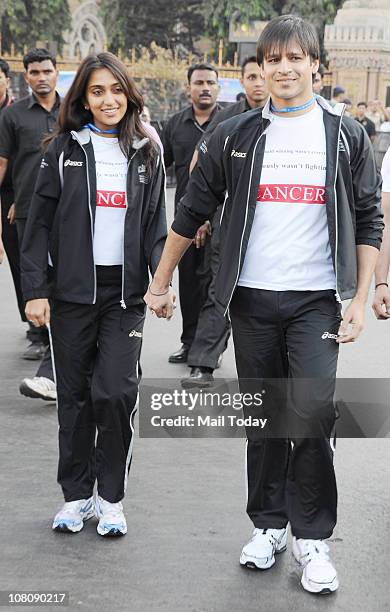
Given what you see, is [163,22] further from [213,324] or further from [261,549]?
[261,549]

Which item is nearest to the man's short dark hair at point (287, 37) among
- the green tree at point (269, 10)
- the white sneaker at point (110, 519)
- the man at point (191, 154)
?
the white sneaker at point (110, 519)

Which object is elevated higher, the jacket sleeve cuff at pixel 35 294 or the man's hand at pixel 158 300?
the man's hand at pixel 158 300

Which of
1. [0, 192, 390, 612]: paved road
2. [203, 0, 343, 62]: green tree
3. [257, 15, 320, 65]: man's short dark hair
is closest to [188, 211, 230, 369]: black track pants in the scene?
[0, 192, 390, 612]: paved road

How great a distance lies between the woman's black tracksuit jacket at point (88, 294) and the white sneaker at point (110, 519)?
0.04 m

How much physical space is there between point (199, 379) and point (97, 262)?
2.81m

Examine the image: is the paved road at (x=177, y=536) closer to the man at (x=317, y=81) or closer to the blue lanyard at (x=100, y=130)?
the blue lanyard at (x=100, y=130)

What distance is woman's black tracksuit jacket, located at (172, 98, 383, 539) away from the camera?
13.5 feet

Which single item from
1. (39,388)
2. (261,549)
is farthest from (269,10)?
(261,549)

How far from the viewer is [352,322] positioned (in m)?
4.18

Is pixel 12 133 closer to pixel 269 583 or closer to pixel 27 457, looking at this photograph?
pixel 27 457

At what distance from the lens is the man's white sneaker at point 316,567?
4145mm

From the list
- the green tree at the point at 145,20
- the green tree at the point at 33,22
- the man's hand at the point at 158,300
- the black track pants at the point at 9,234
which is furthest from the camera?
the green tree at the point at 145,20

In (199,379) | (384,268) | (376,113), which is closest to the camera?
(384,268)

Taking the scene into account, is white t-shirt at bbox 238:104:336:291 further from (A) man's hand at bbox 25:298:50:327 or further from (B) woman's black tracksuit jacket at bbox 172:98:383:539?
(A) man's hand at bbox 25:298:50:327
